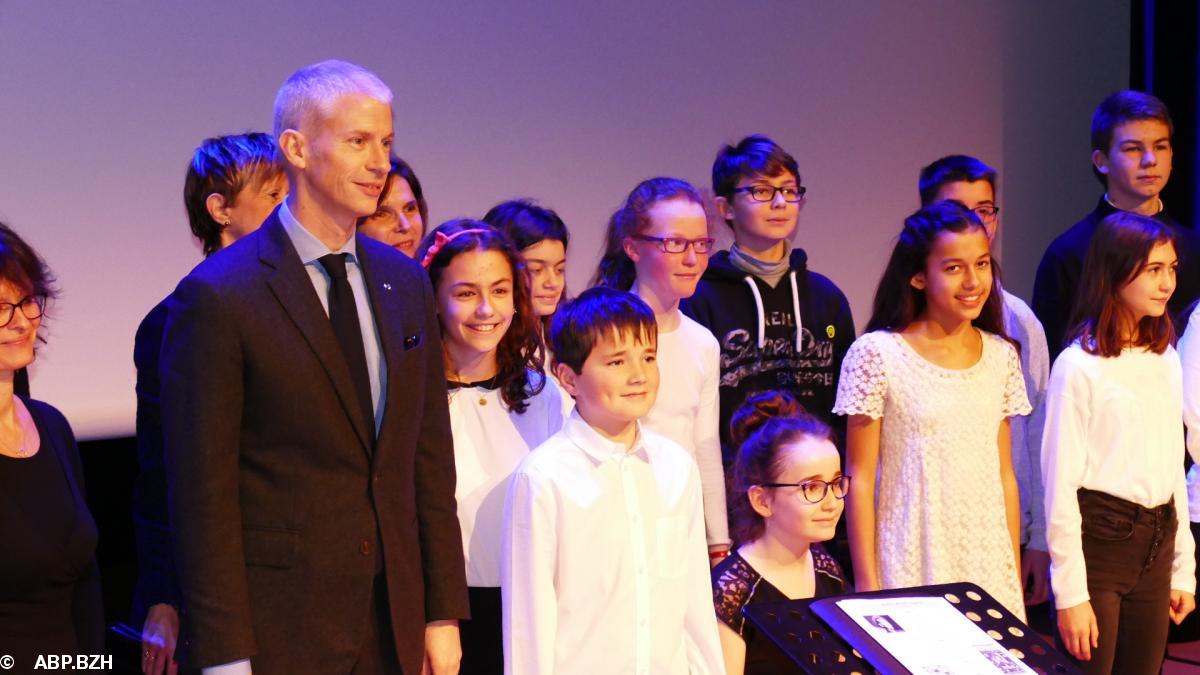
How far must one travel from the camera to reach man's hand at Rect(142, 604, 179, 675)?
7.67ft

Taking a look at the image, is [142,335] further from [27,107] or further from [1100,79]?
[1100,79]

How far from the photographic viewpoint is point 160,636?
2.34 m

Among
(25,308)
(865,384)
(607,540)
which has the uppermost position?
(25,308)

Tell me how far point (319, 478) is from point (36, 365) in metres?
1.90

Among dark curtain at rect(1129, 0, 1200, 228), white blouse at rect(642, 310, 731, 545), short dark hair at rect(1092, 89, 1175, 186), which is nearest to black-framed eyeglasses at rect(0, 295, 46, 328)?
white blouse at rect(642, 310, 731, 545)

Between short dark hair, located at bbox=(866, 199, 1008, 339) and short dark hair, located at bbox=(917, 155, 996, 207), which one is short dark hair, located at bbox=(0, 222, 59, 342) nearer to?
short dark hair, located at bbox=(866, 199, 1008, 339)

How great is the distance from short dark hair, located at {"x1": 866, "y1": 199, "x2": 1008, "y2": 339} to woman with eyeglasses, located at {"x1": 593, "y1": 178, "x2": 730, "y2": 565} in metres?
0.44

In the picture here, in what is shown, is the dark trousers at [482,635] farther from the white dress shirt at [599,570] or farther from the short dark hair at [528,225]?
the short dark hair at [528,225]

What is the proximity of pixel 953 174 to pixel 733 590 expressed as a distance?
1641 mm

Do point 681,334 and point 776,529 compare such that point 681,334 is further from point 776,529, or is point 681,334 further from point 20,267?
point 20,267

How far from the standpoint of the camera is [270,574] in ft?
6.53

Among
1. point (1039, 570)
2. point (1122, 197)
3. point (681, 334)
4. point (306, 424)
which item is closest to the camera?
point (306, 424)

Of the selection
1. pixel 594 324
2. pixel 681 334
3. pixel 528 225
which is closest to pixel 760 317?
pixel 681 334

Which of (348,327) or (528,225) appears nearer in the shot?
(348,327)
